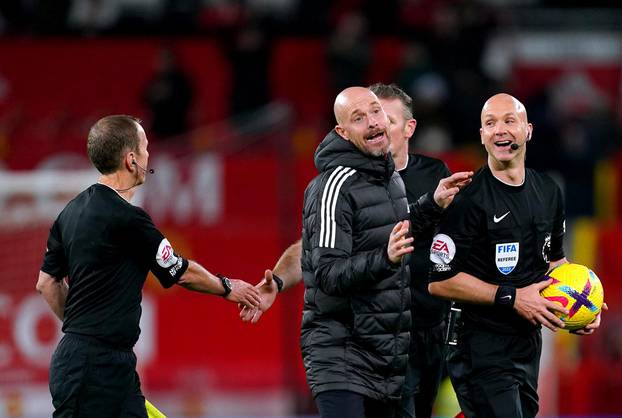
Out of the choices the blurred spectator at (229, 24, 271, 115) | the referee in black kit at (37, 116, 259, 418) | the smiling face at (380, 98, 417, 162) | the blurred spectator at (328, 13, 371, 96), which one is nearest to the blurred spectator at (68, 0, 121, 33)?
the blurred spectator at (229, 24, 271, 115)

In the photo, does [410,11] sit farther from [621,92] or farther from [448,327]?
[448,327]

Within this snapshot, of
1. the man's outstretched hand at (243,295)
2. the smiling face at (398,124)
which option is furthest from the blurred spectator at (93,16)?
the man's outstretched hand at (243,295)

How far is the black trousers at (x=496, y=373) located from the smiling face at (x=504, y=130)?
0.94 meters

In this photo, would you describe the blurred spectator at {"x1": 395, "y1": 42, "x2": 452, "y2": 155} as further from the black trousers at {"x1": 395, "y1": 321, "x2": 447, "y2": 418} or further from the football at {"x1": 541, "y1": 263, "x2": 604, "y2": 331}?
the football at {"x1": 541, "y1": 263, "x2": 604, "y2": 331}

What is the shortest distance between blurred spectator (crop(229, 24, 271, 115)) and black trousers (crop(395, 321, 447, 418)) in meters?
8.36

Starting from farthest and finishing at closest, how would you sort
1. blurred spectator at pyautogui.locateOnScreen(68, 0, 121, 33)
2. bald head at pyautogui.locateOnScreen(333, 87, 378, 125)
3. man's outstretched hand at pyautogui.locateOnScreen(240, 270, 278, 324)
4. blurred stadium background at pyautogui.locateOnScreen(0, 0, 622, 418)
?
blurred spectator at pyautogui.locateOnScreen(68, 0, 121, 33)
blurred stadium background at pyautogui.locateOnScreen(0, 0, 622, 418)
man's outstretched hand at pyautogui.locateOnScreen(240, 270, 278, 324)
bald head at pyautogui.locateOnScreen(333, 87, 378, 125)

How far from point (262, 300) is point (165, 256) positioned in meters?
0.83

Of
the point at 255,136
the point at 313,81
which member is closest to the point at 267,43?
the point at 313,81

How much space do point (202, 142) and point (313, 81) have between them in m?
2.81

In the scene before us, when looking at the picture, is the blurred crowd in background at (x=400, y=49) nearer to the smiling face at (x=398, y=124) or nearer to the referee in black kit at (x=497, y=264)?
the smiling face at (x=398, y=124)

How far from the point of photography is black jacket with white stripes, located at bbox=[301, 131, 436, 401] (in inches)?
247

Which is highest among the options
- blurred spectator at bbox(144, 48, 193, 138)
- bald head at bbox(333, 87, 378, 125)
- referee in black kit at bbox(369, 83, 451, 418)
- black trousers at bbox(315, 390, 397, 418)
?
blurred spectator at bbox(144, 48, 193, 138)

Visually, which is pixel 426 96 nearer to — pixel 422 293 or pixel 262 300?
pixel 422 293

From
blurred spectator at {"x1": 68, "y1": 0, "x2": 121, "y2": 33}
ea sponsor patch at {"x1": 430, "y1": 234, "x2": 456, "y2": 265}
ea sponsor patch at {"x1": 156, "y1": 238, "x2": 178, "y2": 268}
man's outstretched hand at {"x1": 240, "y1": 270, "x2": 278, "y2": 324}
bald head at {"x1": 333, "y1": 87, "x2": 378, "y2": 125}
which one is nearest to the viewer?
ea sponsor patch at {"x1": 156, "y1": 238, "x2": 178, "y2": 268}
